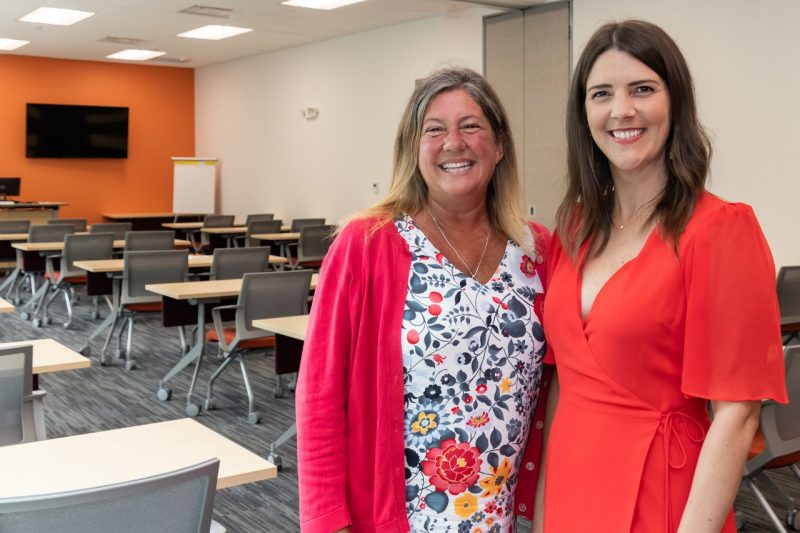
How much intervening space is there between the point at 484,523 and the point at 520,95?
28.5 ft

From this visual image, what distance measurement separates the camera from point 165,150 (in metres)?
17.3

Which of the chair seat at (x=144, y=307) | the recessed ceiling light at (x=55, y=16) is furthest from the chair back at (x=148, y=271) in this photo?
the recessed ceiling light at (x=55, y=16)

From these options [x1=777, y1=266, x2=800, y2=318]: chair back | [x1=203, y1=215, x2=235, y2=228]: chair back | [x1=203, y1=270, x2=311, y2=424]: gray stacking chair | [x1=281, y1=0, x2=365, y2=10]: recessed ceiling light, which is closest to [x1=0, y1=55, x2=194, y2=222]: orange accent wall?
[x1=203, y1=215, x2=235, y2=228]: chair back

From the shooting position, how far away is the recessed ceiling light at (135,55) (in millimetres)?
15159

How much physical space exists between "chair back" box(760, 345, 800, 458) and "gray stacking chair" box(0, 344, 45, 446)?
2818 millimetres

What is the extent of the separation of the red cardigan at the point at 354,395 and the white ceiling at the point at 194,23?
8.26 m

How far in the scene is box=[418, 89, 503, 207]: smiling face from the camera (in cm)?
177

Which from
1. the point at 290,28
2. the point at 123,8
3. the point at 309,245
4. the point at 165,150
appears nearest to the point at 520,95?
the point at 309,245

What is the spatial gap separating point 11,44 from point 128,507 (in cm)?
1438

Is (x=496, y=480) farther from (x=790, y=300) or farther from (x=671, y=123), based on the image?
(x=790, y=300)

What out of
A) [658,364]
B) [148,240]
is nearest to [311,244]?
[148,240]

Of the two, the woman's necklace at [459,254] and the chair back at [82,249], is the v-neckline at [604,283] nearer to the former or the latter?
the woman's necklace at [459,254]

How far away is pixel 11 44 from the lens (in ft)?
47.1

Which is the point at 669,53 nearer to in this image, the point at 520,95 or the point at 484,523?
the point at 484,523
